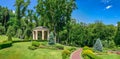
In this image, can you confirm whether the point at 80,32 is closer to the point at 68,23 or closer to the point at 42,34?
the point at 68,23

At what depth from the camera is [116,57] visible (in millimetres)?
39906

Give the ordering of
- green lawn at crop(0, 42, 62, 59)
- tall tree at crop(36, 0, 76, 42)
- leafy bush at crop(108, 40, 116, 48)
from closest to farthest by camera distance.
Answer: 1. green lawn at crop(0, 42, 62, 59)
2. tall tree at crop(36, 0, 76, 42)
3. leafy bush at crop(108, 40, 116, 48)

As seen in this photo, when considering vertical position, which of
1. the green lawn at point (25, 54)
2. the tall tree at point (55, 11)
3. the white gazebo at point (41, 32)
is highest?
the tall tree at point (55, 11)

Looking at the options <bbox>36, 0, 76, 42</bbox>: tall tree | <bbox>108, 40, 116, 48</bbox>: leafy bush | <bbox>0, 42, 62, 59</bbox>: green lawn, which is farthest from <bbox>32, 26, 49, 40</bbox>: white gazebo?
<bbox>0, 42, 62, 59</bbox>: green lawn

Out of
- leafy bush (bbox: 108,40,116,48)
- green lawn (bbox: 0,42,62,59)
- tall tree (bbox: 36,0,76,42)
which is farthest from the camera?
leafy bush (bbox: 108,40,116,48)

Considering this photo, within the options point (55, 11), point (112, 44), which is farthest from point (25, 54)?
point (112, 44)

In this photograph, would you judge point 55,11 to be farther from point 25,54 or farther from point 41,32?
point 25,54

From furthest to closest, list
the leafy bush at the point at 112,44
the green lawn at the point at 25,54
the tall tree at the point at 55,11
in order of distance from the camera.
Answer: the leafy bush at the point at 112,44, the tall tree at the point at 55,11, the green lawn at the point at 25,54

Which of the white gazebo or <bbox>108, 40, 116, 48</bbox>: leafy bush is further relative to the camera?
<bbox>108, 40, 116, 48</bbox>: leafy bush

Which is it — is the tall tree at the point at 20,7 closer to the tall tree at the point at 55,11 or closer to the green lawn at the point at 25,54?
the tall tree at the point at 55,11

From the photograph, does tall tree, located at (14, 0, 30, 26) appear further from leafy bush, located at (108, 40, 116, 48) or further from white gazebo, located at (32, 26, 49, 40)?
leafy bush, located at (108, 40, 116, 48)

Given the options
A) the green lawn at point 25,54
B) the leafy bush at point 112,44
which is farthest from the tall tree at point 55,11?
the green lawn at point 25,54

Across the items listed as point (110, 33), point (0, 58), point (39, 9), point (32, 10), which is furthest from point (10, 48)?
point (110, 33)

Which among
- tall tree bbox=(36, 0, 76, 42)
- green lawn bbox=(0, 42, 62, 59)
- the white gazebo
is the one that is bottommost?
green lawn bbox=(0, 42, 62, 59)
